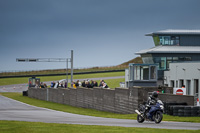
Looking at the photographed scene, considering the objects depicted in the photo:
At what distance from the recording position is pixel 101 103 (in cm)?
3956

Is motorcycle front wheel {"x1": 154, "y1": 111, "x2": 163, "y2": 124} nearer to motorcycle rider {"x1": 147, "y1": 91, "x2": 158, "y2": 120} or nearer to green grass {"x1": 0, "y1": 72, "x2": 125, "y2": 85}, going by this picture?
motorcycle rider {"x1": 147, "y1": 91, "x2": 158, "y2": 120}

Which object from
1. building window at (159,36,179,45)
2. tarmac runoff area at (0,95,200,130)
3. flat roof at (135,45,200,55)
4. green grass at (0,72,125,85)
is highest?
building window at (159,36,179,45)

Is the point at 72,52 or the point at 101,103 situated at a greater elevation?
the point at 72,52

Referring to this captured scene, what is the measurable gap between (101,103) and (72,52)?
31.7 meters

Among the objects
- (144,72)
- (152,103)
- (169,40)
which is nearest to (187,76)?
(144,72)

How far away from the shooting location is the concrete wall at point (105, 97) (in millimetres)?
30625

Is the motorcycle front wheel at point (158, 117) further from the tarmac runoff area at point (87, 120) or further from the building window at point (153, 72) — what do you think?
the building window at point (153, 72)

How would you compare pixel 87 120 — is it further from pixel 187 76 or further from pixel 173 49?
pixel 173 49

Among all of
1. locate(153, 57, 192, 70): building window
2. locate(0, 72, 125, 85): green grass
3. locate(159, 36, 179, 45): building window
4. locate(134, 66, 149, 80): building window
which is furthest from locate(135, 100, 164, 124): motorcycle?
locate(0, 72, 125, 85): green grass

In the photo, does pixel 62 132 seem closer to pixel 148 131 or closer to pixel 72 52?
pixel 148 131

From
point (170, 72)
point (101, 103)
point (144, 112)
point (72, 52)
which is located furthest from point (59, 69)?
point (144, 112)

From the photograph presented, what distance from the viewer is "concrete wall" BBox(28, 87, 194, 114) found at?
1206 inches

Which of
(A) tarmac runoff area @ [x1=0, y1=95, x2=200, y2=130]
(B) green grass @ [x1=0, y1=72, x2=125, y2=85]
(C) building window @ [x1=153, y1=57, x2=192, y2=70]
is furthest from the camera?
(B) green grass @ [x1=0, y1=72, x2=125, y2=85]

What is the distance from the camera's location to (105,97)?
38.4 metres
